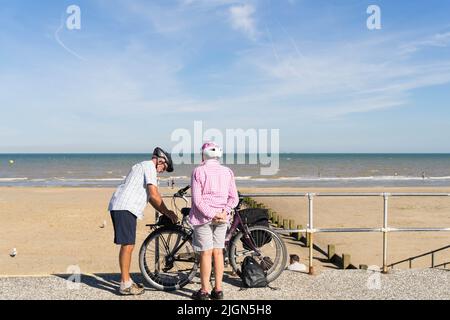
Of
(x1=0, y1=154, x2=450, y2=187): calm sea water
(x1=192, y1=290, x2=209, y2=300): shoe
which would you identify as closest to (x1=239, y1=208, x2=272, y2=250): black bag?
(x1=192, y1=290, x2=209, y2=300): shoe

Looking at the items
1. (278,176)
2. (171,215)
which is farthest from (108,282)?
(278,176)

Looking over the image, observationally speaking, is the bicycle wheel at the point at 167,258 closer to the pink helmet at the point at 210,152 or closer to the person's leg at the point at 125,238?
the person's leg at the point at 125,238

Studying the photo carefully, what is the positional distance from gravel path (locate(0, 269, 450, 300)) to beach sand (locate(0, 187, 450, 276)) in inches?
83.9

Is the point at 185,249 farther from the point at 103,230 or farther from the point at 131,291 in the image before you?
the point at 103,230

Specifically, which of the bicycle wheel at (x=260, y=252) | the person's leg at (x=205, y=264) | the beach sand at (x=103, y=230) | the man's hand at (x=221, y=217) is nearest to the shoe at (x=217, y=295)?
the person's leg at (x=205, y=264)

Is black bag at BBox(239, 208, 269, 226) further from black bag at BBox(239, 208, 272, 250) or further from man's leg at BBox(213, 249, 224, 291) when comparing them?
man's leg at BBox(213, 249, 224, 291)

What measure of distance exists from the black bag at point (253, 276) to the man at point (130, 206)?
4.02 feet

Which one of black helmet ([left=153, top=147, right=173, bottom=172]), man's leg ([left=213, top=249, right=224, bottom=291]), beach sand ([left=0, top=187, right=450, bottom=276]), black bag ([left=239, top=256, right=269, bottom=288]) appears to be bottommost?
beach sand ([left=0, top=187, right=450, bottom=276])

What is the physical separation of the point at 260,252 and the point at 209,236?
1085mm

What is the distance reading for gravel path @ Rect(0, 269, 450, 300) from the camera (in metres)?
5.21

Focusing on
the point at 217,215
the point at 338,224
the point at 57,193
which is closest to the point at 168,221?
the point at 217,215

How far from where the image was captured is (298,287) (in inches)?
219
